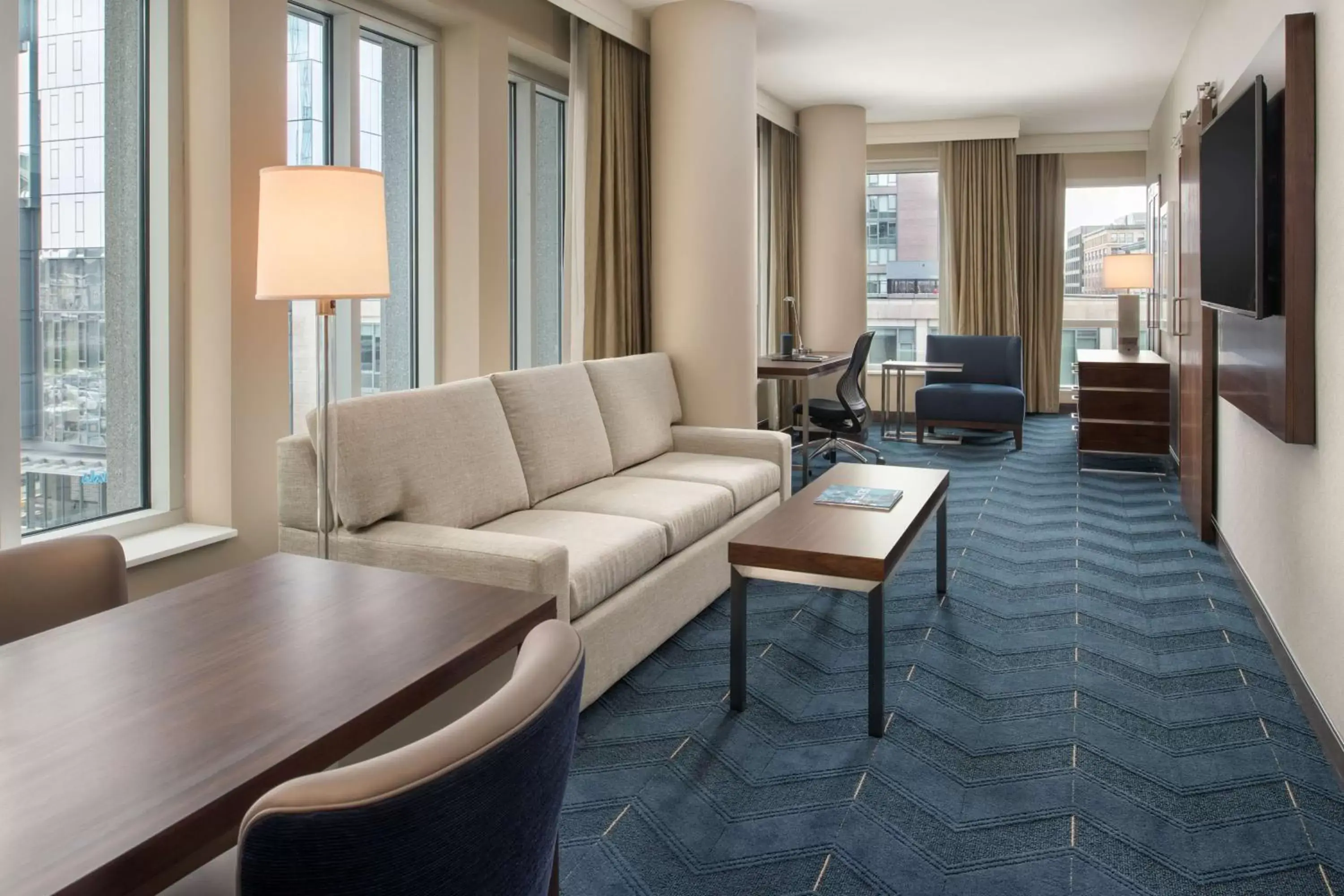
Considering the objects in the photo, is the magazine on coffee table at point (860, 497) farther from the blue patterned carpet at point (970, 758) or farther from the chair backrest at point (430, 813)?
the chair backrest at point (430, 813)

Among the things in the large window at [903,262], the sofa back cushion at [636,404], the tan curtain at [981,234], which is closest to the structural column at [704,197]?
the sofa back cushion at [636,404]

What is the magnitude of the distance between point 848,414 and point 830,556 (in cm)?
386

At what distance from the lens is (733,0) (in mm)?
4988

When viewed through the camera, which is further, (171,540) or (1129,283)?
(1129,283)

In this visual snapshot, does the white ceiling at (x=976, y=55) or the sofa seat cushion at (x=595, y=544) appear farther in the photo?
the white ceiling at (x=976, y=55)

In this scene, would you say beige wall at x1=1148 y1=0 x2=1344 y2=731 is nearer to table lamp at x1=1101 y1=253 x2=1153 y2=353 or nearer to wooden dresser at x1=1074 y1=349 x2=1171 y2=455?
wooden dresser at x1=1074 y1=349 x2=1171 y2=455

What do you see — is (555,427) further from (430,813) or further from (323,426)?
(430,813)

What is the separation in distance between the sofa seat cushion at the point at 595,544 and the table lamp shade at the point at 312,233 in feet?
2.76

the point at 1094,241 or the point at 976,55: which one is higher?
the point at 976,55

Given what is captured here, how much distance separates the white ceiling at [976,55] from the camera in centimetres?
520

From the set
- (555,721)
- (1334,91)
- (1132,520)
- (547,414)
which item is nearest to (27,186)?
(547,414)

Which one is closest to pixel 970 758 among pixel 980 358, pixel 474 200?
pixel 474 200

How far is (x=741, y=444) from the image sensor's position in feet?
15.2

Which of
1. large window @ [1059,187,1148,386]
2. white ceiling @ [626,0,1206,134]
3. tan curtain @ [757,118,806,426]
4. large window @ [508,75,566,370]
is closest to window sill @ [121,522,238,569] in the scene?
large window @ [508,75,566,370]
